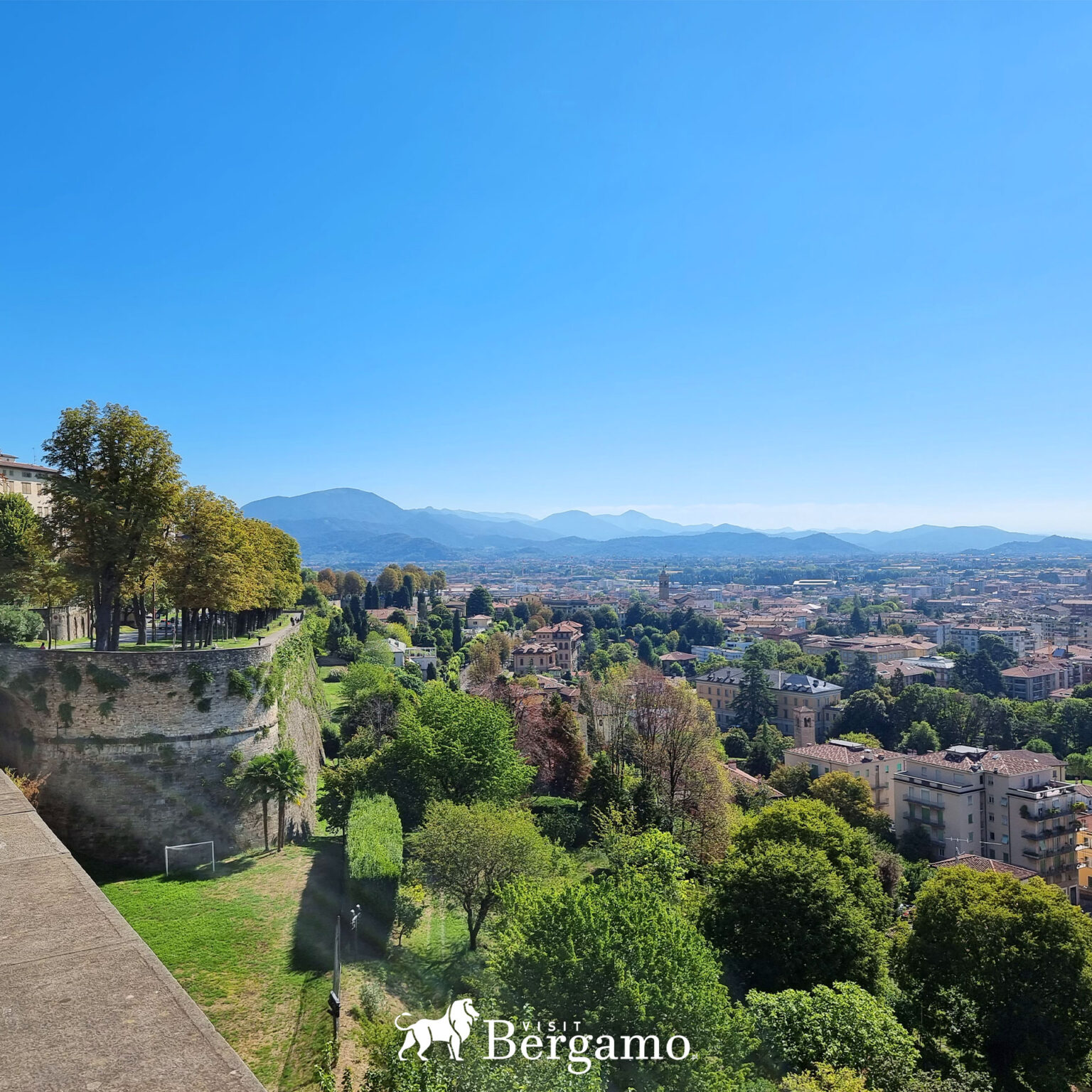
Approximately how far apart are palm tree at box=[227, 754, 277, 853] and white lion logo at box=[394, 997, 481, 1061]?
44.9ft

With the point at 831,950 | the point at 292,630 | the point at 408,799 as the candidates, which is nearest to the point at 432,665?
→ the point at 292,630

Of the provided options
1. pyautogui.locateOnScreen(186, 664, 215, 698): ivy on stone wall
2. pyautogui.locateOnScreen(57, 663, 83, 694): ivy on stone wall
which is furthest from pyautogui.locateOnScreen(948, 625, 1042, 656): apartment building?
pyautogui.locateOnScreen(57, 663, 83, 694): ivy on stone wall

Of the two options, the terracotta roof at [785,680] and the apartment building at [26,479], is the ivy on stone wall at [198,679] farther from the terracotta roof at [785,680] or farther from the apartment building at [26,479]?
the terracotta roof at [785,680]

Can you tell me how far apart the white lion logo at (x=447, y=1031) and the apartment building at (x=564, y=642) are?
89.3 metres

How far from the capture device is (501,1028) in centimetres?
1130

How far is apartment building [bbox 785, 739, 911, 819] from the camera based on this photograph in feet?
161

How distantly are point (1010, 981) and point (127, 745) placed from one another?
24931 millimetres

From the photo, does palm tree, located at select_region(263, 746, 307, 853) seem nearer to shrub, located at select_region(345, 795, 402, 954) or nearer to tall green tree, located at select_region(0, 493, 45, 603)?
shrub, located at select_region(345, 795, 402, 954)

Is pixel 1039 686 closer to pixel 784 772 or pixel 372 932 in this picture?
pixel 784 772

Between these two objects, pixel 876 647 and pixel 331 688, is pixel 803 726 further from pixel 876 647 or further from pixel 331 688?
pixel 876 647

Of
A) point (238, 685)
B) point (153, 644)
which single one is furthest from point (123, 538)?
point (153, 644)

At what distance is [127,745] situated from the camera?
2139 cm

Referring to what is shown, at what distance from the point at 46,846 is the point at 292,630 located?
3138 centimetres

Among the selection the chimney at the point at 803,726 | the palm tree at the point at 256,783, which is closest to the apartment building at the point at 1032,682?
the chimney at the point at 803,726
